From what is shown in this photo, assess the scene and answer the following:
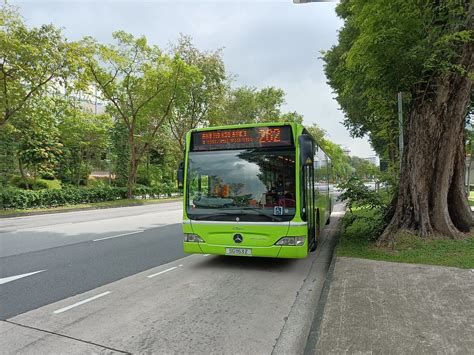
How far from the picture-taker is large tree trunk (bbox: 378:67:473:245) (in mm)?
8336

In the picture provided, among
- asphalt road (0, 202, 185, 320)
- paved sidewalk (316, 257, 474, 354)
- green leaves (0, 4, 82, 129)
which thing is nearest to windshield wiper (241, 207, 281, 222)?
paved sidewalk (316, 257, 474, 354)

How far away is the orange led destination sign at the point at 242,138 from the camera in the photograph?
6844 mm

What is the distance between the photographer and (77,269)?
7191 millimetres

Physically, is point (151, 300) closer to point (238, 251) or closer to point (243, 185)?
point (238, 251)

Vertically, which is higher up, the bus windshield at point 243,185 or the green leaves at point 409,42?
the green leaves at point 409,42

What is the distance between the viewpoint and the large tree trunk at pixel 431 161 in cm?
834

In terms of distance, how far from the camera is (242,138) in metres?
6.99

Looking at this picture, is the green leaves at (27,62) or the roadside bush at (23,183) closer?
the green leaves at (27,62)

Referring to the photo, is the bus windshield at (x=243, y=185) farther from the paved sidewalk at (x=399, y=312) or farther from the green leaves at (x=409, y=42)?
the green leaves at (x=409, y=42)

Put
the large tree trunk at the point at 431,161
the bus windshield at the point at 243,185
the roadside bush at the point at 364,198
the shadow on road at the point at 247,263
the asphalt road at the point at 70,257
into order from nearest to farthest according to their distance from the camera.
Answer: the asphalt road at the point at 70,257
the bus windshield at the point at 243,185
the shadow on road at the point at 247,263
the large tree trunk at the point at 431,161
the roadside bush at the point at 364,198

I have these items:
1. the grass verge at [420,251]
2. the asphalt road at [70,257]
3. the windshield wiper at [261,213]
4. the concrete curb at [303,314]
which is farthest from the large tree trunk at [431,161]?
the asphalt road at [70,257]

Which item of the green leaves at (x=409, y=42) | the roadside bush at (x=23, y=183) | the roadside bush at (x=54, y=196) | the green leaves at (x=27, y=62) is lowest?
the roadside bush at (x=54, y=196)

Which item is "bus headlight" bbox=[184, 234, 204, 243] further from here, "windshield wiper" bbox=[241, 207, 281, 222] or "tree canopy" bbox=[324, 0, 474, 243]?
"tree canopy" bbox=[324, 0, 474, 243]

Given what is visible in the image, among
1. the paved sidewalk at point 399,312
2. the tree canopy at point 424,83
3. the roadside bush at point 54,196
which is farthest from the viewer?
the roadside bush at point 54,196
